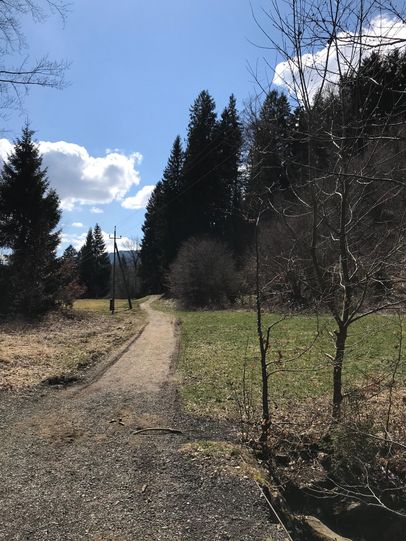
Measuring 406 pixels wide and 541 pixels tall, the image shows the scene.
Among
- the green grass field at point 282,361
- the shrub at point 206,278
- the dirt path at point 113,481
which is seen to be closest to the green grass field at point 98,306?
the shrub at point 206,278

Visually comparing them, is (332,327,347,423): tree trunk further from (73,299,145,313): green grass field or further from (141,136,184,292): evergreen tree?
(141,136,184,292): evergreen tree

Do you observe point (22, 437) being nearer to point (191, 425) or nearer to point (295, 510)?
point (191, 425)

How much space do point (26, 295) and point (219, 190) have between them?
36153 millimetres

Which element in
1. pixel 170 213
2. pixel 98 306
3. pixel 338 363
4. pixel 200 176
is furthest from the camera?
pixel 170 213

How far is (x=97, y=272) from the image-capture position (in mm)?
85500

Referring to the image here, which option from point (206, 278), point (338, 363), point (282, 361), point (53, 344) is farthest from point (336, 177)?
point (206, 278)

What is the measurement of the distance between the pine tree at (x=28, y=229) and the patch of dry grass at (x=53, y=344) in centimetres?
173

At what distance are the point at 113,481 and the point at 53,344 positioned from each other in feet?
37.6

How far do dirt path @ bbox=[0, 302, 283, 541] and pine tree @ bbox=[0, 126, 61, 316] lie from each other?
1773cm

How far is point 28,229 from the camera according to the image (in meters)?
26.6

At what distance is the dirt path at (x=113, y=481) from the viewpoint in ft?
14.6

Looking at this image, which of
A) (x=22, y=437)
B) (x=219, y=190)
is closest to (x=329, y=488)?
(x=22, y=437)

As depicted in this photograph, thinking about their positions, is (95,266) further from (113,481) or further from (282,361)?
(113,481)

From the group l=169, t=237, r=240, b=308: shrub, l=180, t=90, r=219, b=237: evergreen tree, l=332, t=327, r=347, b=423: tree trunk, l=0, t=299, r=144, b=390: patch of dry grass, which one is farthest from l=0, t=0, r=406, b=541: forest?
l=180, t=90, r=219, b=237: evergreen tree
